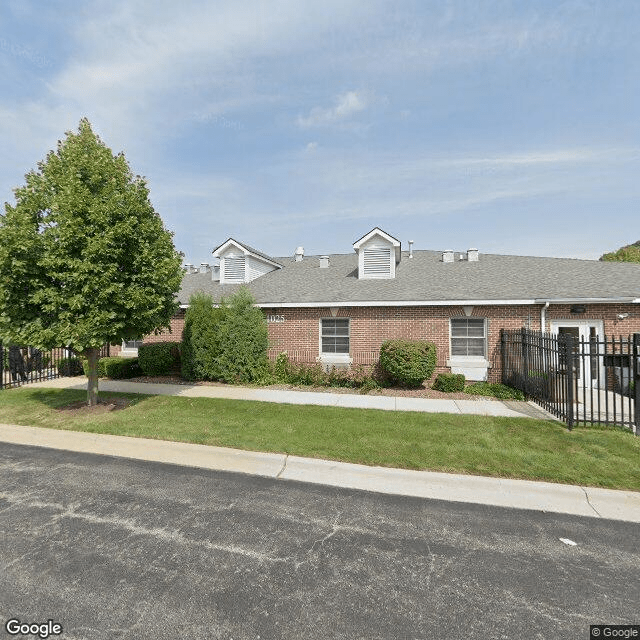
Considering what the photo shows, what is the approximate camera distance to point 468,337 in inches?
523

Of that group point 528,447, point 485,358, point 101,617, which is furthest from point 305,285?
point 101,617

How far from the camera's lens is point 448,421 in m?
8.37

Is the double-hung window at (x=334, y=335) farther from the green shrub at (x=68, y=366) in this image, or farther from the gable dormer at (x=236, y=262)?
the green shrub at (x=68, y=366)

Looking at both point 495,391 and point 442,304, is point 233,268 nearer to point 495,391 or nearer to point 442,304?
point 442,304

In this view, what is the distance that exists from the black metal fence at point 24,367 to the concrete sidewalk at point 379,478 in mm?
7247

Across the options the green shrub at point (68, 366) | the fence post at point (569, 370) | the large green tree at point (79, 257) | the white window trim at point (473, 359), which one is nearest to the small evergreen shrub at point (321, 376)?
the white window trim at point (473, 359)

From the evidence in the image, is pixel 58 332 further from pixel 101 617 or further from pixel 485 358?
pixel 485 358

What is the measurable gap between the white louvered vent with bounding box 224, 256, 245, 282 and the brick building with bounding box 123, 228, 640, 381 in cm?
84

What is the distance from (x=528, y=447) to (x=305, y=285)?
1152 centimetres

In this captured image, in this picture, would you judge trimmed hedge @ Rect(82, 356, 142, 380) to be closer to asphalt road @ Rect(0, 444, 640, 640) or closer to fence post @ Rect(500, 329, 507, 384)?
asphalt road @ Rect(0, 444, 640, 640)

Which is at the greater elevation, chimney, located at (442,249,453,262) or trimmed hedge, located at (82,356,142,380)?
chimney, located at (442,249,453,262)

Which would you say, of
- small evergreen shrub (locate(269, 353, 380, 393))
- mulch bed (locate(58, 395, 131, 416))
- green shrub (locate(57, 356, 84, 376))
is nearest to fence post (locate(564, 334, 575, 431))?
small evergreen shrub (locate(269, 353, 380, 393))

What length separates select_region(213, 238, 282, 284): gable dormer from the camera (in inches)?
715

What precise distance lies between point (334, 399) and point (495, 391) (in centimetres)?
559
